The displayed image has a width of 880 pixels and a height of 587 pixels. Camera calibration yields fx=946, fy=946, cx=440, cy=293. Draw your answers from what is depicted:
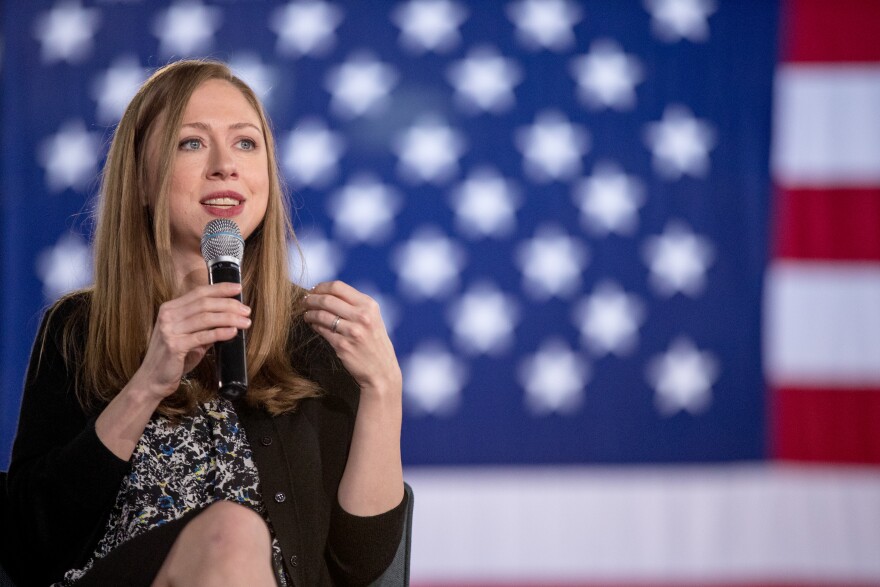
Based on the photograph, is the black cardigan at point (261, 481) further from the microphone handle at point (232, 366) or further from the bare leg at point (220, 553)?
the microphone handle at point (232, 366)

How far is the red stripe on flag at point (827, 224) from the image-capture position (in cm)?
305

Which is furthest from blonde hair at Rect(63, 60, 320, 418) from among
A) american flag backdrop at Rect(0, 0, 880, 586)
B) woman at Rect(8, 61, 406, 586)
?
american flag backdrop at Rect(0, 0, 880, 586)

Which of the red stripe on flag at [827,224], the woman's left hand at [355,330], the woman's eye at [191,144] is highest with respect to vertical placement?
the red stripe on flag at [827,224]

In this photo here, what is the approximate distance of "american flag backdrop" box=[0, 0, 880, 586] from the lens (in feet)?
9.84

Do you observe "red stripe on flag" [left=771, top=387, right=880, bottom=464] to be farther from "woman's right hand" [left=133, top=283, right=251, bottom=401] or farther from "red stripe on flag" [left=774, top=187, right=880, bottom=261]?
"woman's right hand" [left=133, top=283, right=251, bottom=401]

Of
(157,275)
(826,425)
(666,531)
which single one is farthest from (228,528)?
(826,425)

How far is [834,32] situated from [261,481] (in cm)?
263

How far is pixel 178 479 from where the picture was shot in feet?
4.42

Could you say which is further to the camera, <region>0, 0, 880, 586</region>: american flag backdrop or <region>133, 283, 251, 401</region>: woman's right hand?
<region>0, 0, 880, 586</region>: american flag backdrop

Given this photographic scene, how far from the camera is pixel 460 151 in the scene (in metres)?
3.17

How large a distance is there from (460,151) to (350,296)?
191cm

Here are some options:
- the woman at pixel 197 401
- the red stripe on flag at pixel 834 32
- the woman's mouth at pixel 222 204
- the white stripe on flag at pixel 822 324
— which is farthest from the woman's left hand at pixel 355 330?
the red stripe on flag at pixel 834 32

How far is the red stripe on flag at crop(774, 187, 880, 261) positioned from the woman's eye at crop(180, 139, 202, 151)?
214 centimetres

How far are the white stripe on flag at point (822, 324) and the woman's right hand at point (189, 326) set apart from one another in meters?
2.26
